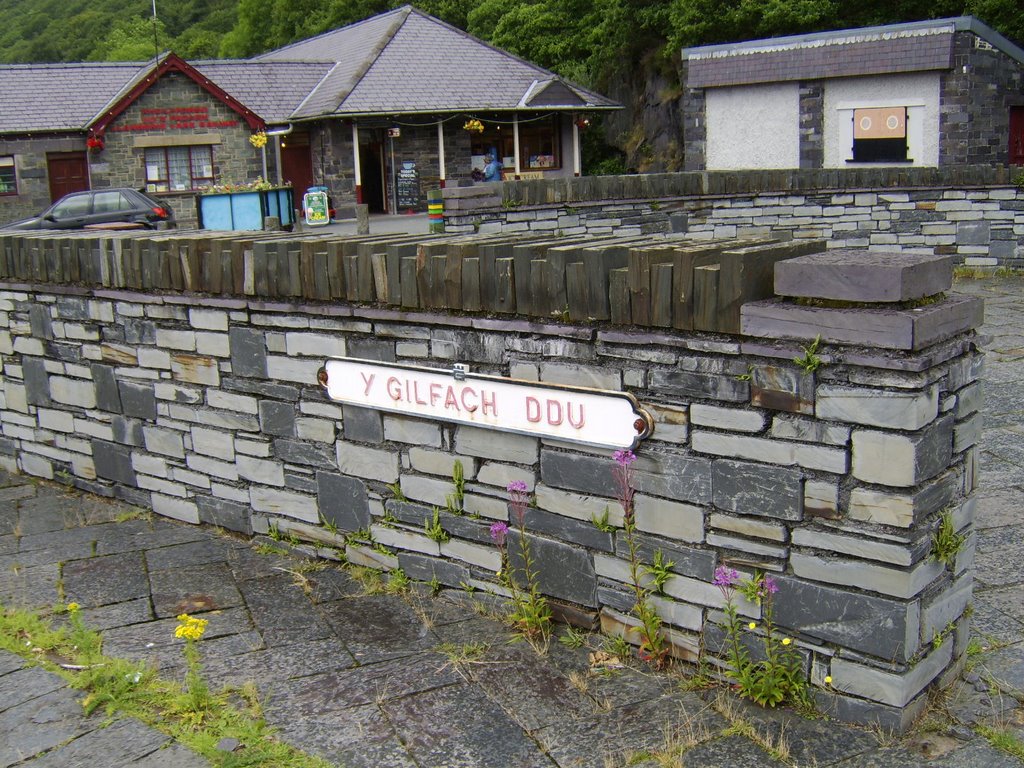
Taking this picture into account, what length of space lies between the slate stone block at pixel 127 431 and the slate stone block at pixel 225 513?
618mm

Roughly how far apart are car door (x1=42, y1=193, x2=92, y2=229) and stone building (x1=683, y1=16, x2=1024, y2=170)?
549 inches

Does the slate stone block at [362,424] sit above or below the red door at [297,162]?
below

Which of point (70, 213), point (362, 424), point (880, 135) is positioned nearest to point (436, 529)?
point (362, 424)

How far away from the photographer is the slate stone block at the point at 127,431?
6.39 metres

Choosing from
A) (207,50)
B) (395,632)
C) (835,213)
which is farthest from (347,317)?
(207,50)

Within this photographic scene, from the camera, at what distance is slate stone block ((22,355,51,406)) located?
22.8 ft

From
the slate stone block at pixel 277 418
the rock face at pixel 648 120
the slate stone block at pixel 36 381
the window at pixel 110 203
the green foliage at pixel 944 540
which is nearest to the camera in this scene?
the green foliage at pixel 944 540

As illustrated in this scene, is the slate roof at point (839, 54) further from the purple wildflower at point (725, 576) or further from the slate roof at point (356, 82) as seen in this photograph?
the purple wildflower at point (725, 576)

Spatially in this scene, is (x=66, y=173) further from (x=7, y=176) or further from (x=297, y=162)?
(x=297, y=162)

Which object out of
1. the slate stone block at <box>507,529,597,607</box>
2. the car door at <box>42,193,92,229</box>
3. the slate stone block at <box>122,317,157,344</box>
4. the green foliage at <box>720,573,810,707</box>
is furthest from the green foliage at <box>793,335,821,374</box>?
the car door at <box>42,193,92,229</box>

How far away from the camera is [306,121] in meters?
29.7

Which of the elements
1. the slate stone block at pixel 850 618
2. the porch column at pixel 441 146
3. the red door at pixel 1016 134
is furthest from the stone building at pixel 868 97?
the slate stone block at pixel 850 618

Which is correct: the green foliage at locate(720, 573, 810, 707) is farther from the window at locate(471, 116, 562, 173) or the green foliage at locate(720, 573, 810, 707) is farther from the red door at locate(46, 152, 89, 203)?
the window at locate(471, 116, 562, 173)

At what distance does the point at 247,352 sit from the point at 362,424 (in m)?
0.90
